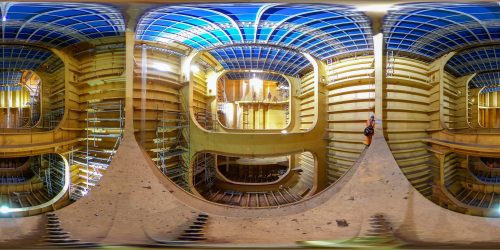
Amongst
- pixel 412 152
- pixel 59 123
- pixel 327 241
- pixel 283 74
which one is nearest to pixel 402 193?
pixel 412 152

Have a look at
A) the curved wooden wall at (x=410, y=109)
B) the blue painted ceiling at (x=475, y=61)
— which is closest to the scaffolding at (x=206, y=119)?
the curved wooden wall at (x=410, y=109)

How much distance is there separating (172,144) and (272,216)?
2.09 feet

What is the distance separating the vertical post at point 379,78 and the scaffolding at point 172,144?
3.02ft

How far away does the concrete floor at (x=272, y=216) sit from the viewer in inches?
34.7

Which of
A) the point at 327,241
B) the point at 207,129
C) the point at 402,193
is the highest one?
the point at 207,129

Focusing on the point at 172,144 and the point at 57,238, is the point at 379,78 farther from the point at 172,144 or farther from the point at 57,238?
the point at 57,238

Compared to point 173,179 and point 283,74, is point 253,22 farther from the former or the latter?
point 173,179

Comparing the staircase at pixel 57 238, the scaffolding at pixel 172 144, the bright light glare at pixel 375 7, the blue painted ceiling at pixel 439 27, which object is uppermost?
the bright light glare at pixel 375 7

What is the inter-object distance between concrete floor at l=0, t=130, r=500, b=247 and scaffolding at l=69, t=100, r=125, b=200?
45 mm

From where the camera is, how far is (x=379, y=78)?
876 mm

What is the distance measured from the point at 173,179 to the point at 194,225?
0.85 feet

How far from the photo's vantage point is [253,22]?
94 centimetres

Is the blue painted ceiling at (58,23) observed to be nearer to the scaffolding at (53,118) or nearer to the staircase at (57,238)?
the scaffolding at (53,118)

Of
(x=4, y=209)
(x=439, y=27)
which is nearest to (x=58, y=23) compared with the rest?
(x=4, y=209)
